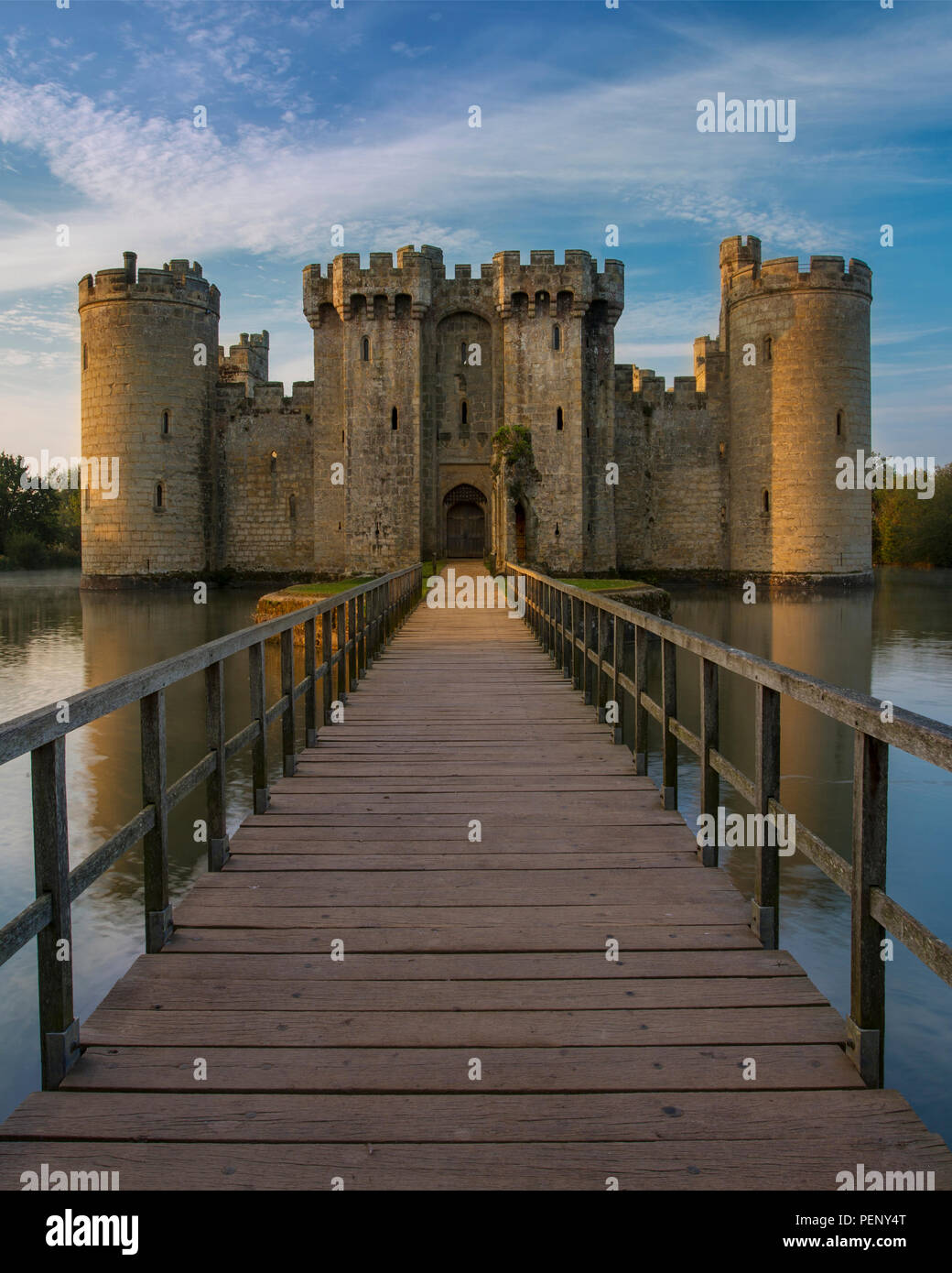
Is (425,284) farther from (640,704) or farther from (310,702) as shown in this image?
(640,704)

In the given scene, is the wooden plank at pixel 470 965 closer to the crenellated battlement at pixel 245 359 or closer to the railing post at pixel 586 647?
the railing post at pixel 586 647

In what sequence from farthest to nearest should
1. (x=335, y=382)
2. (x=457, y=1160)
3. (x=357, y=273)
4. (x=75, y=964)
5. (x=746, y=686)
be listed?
(x=335, y=382) → (x=357, y=273) → (x=746, y=686) → (x=75, y=964) → (x=457, y=1160)

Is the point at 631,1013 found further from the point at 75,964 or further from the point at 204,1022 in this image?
the point at 75,964

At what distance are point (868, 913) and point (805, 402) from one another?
98.0ft

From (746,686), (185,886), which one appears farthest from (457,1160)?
(746,686)

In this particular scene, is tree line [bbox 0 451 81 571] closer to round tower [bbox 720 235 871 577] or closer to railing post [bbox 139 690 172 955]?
→ round tower [bbox 720 235 871 577]

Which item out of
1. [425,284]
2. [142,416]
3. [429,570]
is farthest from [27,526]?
[429,570]

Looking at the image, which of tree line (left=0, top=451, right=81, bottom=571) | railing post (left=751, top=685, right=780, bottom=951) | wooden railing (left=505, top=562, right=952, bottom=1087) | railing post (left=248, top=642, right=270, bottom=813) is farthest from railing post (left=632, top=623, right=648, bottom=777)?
tree line (left=0, top=451, right=81, bottom=571)

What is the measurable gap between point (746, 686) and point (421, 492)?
1627 cm

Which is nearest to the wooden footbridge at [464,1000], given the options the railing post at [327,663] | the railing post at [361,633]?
the railing post at [327,663]

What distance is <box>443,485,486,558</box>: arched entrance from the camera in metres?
30.9

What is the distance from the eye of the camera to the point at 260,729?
498 cm

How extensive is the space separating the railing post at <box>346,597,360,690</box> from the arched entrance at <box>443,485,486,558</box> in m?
21.3

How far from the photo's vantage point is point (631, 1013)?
9.67 ft
